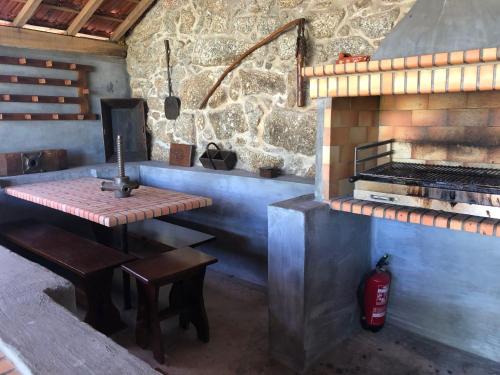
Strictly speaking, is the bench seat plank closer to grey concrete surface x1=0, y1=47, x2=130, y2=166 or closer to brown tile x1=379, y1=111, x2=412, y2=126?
grey concrete surface x1=0, y1=47, x2=130, y2=166

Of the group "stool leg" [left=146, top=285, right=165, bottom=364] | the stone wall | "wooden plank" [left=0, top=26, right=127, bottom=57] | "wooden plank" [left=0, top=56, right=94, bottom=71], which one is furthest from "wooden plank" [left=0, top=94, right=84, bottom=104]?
"stool leg" [left=146, top=285, right=165, bottom=364]

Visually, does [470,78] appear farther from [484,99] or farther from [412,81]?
[484,99]

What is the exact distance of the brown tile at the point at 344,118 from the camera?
215cm

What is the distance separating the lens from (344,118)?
7.30ft

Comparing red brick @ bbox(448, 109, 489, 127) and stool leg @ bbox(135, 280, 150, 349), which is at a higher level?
red brick @ bbox(448, 109, 489, 127)

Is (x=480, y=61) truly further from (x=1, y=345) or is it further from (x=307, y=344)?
(x=1, y=345)

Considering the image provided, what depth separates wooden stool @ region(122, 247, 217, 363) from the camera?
2.24 meters

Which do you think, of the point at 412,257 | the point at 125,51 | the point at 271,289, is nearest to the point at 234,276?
the point at 271,289

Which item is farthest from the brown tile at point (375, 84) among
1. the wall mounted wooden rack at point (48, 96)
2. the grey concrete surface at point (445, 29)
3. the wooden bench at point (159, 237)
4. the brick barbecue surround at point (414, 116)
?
the wall mounted wooden rack at point (48, 96)

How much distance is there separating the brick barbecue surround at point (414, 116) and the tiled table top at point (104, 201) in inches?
40.8

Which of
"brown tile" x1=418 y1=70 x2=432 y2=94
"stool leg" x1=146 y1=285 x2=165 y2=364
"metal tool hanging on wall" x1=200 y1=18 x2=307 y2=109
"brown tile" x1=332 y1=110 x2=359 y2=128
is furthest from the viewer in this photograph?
"metal tool hanging on wall" x1=200 y1=18 x2=307 y2=109

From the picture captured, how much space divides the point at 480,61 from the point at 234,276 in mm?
2550

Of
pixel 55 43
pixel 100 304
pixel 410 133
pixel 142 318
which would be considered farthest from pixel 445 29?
pixel 55 43

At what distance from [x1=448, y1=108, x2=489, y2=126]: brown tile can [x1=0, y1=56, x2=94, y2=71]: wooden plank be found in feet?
11.8
